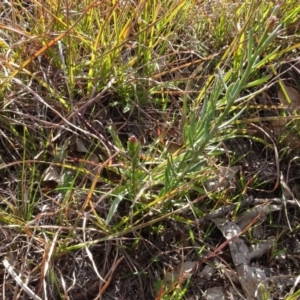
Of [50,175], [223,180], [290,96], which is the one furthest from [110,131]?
[290,96]

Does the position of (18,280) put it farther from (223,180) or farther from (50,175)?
(223,180)

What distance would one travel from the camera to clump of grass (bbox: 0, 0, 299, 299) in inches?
46.1

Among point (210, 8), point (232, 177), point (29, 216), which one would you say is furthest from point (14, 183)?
point (210, 8)

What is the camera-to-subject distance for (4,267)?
117cm

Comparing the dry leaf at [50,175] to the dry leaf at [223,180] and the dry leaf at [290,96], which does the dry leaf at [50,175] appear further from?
the dry leaf at [290,96]

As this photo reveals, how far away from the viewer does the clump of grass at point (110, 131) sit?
1.17 m

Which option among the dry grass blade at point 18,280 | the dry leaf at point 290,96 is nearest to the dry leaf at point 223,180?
the dry leaf at point 290,96

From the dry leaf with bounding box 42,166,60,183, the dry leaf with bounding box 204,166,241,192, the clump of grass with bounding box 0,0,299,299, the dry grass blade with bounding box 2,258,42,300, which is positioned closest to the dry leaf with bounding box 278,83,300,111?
the clump of grass with bounding box 0,0,299,299

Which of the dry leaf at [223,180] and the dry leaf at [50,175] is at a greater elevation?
the dry leaf at [223,180]

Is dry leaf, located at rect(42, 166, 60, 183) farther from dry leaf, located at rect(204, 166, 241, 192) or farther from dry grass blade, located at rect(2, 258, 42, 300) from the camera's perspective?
dry leaf, located at rect(204, 166, 241, 192)

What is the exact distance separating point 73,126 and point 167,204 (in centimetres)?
28

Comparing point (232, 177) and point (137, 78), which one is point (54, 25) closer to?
point (137, 78)

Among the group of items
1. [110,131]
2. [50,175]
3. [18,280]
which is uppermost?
[110,131]

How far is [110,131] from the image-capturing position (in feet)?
3.87
